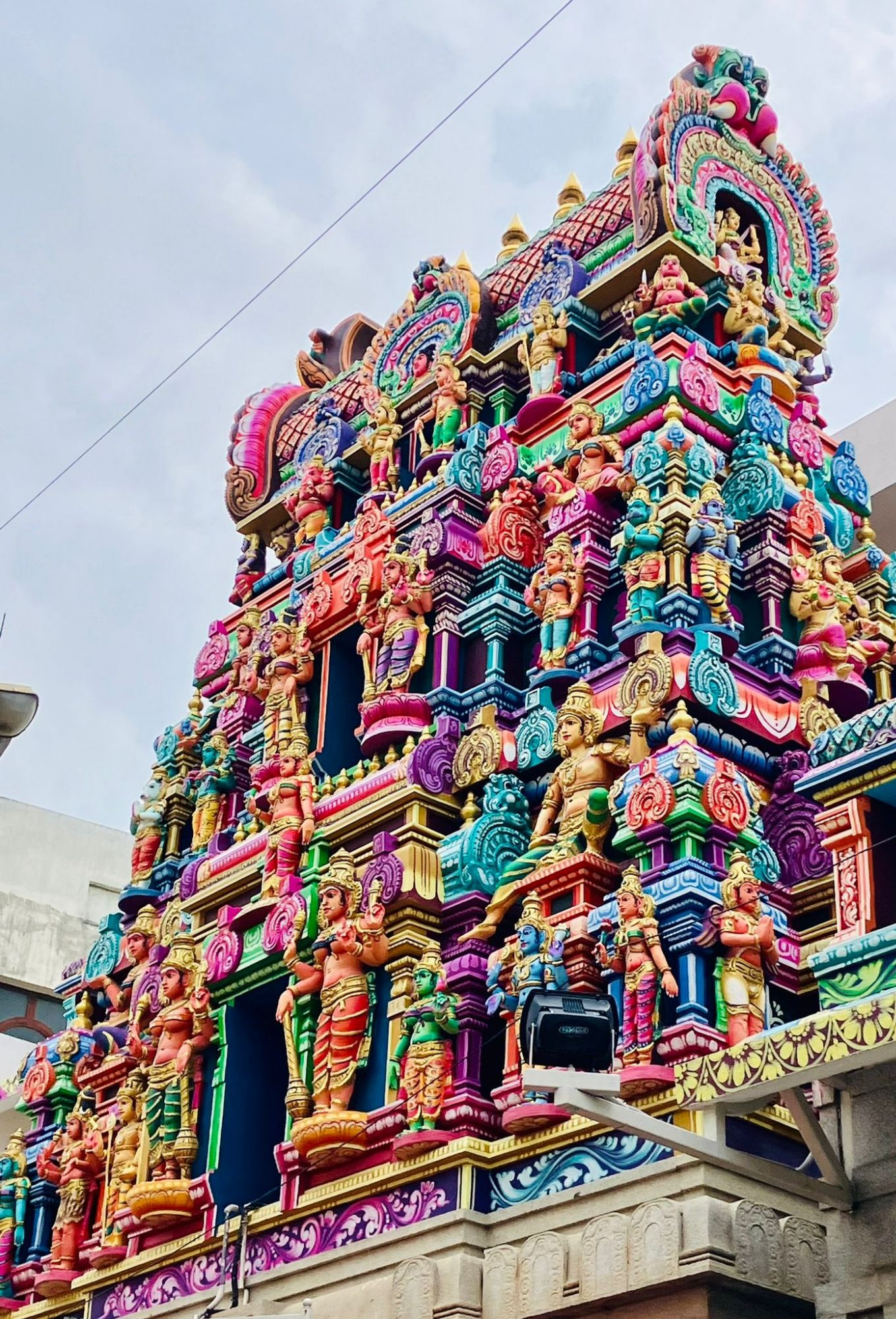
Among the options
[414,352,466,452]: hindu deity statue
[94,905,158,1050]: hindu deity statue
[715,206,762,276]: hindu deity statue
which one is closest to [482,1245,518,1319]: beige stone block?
[94,905,158,1050]: hindu deity statue

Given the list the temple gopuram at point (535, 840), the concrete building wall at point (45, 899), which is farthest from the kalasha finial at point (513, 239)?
the concrete building wall at point (45, 899)

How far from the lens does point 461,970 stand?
733 inches

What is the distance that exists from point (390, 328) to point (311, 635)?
4.37 metres

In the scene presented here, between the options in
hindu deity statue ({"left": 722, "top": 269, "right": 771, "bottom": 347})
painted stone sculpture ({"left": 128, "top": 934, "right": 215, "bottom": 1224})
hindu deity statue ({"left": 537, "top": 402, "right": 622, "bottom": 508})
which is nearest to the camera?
painted stone sculpture ({"left": 128, "top": 934, "right": 215, "bottom": 1224})

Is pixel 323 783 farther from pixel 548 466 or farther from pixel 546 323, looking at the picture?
pixel 546 323

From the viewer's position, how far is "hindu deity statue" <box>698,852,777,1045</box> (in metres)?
16.8

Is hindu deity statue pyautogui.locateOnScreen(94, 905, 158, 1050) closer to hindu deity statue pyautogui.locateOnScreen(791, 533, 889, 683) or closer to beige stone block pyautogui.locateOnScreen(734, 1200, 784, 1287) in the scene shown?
hindu deity statue pyautogui.locateOnScreen(791, 533, 889, 683)

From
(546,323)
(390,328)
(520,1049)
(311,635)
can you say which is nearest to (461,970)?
(520,1049)

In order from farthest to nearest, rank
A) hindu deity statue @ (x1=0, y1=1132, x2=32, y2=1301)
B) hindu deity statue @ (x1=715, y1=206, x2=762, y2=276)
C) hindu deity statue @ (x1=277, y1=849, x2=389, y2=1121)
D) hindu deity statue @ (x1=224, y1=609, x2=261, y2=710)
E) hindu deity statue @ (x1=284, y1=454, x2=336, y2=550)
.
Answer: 1. hindu deity statue @ (x1=284, y1=454, x2=336, y2=550)
2. hindu deity statue @ (x1=224, y1=609, x2=261, y2=710)
3. hindu deity statue @ (x1=0, y1=1132, x2=32, y2=1301)
4. hindu deity statue @ (x1=715, y1=206, x2=762, y2=276)
5. hindu deity statue @ (x1=277, y1=849, x2=389, y2=1121)

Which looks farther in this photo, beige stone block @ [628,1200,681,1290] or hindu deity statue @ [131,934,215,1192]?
hindu deity statue @ [131,934,215,1192]

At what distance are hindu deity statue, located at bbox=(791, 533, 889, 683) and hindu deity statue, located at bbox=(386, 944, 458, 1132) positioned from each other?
14.6 feet

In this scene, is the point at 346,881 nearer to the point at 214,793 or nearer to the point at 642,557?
the point at 642,557

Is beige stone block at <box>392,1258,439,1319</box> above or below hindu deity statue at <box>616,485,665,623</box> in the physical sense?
below

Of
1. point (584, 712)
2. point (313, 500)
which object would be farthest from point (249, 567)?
point (584, 712)
